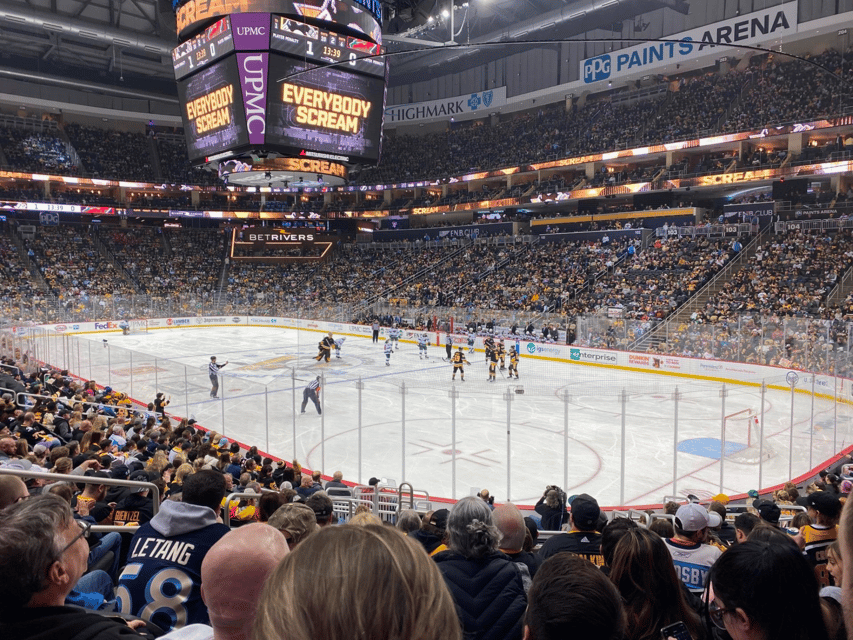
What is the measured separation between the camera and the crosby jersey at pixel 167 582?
9.32 feet

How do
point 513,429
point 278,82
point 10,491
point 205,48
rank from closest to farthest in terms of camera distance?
point 10,491 → point 513,429 → point 278,82 → point 205,48

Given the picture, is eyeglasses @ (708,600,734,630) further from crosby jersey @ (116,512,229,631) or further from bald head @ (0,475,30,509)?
bald head @ (0,475,30,509)

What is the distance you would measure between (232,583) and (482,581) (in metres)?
1.28

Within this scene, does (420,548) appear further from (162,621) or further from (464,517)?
(162,621)

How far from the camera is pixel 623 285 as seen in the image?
32.2m

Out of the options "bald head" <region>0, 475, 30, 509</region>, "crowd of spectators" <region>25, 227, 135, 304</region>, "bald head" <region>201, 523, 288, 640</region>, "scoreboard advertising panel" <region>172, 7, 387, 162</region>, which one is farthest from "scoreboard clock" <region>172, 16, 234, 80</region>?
"crowd of spectators" <region>25, 227, 135, 304</region>

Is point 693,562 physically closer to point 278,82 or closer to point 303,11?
point 278,82

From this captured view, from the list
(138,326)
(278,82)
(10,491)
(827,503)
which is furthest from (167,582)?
(138,326)

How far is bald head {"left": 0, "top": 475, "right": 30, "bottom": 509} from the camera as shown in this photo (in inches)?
Result: 117

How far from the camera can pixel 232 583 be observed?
1.75 metres

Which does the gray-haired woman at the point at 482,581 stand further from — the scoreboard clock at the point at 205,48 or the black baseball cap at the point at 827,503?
the scoreboard clock at the point at 205,48

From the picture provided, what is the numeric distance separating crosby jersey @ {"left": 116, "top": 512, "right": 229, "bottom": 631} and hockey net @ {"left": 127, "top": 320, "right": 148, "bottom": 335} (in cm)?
3826

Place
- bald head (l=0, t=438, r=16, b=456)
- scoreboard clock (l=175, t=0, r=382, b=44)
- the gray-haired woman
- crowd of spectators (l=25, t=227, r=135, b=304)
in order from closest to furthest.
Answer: the gray-haired woman
bald head (l=0, t=438, r=16, b=456)
scoreboard clock (l=175, t=0, r=382, b=44)
crowd of spectators (l=25, t=227, r=135, b=304)

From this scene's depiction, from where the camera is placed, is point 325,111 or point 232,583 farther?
point 325,111
